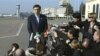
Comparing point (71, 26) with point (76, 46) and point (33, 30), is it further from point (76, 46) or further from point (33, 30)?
point (76, 46)

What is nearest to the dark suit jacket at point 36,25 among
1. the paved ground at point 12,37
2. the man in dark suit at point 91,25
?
the man in dark suit at point 91,25

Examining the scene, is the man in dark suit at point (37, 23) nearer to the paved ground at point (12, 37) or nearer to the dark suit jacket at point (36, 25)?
the dark suit jacket at point (36, 25)

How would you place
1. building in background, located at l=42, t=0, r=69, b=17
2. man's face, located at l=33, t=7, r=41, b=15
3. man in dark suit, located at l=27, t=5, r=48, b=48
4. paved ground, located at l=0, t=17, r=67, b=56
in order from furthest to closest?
building in background, located at l=42, t=0, r=69, b=17 → paved ground, located at l=0, t=17, r=67, b=56 → man in dark suit, located at l=27, t=5, r=48, b=48 → man's face, located at l=33, t=7, r=41, b=15

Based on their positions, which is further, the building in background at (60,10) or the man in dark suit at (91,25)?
the building in background at (60,10)

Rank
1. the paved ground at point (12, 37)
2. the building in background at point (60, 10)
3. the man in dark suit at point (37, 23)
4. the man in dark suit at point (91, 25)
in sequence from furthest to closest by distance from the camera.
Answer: the building in background at point (60, 10) → the paved ground at point (12, 37) → the man in dark suit at point (37, 23) → the man in dark suit at point (91, 25)

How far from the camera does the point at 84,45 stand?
29.6 ft

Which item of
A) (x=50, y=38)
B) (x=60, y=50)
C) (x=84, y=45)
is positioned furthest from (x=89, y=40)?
(x=50, y=38)

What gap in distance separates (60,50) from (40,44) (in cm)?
83

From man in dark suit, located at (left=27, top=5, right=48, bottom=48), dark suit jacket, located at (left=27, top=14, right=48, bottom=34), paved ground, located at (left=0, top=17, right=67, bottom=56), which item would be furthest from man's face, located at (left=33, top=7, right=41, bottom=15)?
paved ground, located at (left=0, top=17, right=67, bottom=56)

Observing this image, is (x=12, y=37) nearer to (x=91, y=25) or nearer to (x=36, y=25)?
(x=36, y=25)

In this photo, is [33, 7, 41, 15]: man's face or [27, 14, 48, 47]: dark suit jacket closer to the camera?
[33, 7, 41, 15]: man's face

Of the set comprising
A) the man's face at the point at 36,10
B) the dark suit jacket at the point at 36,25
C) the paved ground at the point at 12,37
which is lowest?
the paved ground at the point at 12,37

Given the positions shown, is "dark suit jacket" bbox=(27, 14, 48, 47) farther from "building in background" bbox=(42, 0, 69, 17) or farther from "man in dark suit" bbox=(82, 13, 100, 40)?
"building in background" bbox=(42, 0, 69, 17)

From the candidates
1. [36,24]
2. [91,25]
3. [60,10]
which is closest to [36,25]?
[36,24]
